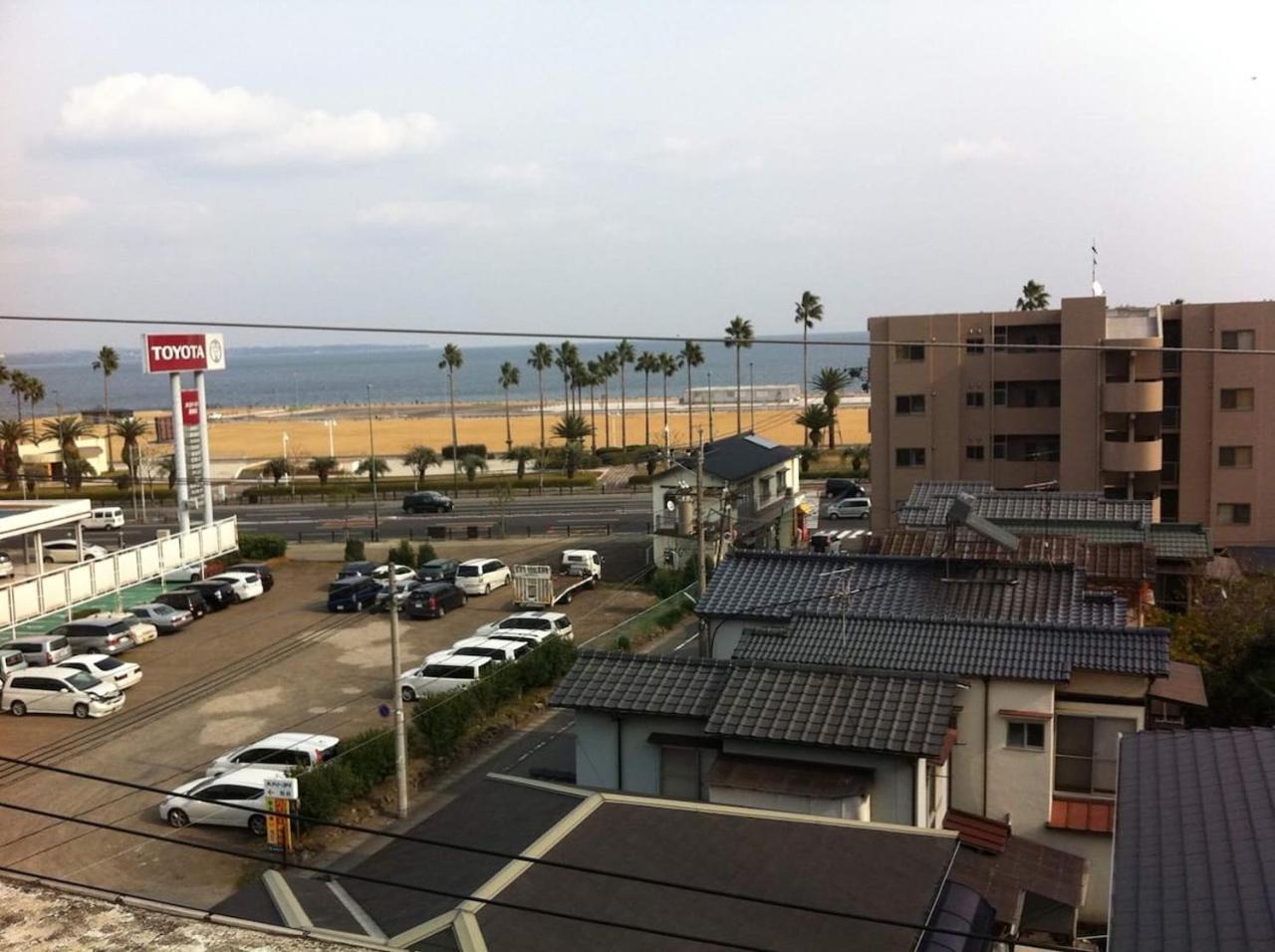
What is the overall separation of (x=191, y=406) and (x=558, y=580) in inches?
547

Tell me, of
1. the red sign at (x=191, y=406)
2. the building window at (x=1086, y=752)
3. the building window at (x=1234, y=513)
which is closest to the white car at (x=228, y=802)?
the building window at (x=1086, y=752)

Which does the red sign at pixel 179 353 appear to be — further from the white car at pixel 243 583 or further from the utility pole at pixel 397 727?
the utility pole at pixel 397 727

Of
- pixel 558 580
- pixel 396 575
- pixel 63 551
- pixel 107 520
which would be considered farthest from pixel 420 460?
pixel 558 580

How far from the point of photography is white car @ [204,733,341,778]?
18.5 meters

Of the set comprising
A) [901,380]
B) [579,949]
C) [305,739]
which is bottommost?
[305,739]

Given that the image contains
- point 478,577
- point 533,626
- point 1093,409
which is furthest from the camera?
point 1093,409

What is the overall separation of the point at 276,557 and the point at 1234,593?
29309 mm

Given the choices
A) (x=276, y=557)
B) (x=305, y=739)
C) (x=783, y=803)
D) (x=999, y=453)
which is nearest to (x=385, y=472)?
(x=276, y=557)

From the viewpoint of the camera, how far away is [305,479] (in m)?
61.3

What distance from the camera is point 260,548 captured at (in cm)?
3759

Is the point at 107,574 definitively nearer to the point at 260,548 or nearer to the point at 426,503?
the point at 260,548

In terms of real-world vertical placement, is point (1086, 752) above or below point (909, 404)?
below

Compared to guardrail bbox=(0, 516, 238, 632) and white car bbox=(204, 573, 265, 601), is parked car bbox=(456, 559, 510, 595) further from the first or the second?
guardrail bbox=(0, 516, 238, 632)

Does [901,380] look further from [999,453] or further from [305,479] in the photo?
[305,479]
